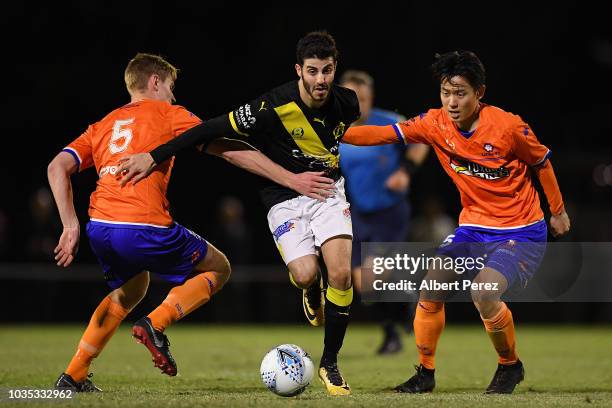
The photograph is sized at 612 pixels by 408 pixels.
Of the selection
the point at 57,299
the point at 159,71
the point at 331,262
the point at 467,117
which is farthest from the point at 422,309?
the point at 57,299

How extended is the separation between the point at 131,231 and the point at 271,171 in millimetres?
982

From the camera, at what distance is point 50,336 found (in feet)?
40.3

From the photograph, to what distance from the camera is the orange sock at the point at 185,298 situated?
603 cm

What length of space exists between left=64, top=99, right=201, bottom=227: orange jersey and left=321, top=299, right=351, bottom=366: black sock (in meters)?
1.22

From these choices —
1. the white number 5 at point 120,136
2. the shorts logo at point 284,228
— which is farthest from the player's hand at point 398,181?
the white number 5 at point 120,136

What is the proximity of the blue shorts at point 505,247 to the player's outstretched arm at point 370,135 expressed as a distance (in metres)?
0.83

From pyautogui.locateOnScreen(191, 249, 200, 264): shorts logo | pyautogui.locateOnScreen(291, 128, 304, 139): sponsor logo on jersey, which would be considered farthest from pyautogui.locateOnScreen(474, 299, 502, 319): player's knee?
pyautogui.locateOnScreen(191, 249, 200, 264): shorts logo

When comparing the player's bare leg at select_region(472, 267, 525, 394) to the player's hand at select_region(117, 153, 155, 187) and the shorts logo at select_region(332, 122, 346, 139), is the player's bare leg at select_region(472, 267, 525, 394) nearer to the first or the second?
the shorts logo at select_region(332, 122, 346, 139)

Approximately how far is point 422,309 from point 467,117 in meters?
1.34

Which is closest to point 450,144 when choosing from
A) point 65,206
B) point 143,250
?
point 143,250

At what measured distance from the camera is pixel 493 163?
21.0 ft

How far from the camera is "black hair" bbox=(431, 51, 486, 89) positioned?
6.37m

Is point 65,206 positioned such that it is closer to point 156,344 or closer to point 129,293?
point 129,293

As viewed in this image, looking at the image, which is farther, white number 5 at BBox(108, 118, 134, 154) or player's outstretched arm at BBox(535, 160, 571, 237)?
player's outstretched arm at BBox(535, 160, 571, 237)
